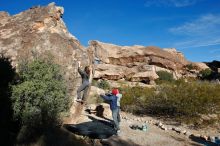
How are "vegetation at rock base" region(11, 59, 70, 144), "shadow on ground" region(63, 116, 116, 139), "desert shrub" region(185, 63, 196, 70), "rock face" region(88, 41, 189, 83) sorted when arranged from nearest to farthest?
"vegetation at rock base" region(11, 59, 70, 144) < "shadow on ground" region(63, 116, 116, 139) < "rock face" region(88, 41, 189, 83) < "desert shrub" region(185, 63, 196, 70)

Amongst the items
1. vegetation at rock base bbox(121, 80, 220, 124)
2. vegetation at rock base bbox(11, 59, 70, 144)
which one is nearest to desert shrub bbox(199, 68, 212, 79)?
vegetation at rock base bbox(121, 80, 220, 124)

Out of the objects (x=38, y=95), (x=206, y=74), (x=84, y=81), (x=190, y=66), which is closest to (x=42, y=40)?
(x=84, y=81)

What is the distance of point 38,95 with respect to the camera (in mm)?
8898

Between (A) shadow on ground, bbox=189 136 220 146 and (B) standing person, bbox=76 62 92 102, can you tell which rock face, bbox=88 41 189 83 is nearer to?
(A) shadow on ground, bbox=189 136 220 146

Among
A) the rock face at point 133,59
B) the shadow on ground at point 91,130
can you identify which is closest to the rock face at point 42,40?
the shadow on ground at point 91,130

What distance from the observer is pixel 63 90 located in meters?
9.91

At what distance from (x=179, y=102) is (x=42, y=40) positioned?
33.3ft

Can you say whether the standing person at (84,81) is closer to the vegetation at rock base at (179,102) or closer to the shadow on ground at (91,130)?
the shadow on ground at (91,130)

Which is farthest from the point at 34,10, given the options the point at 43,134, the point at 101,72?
the point at 101,72

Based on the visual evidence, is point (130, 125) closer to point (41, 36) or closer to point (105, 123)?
point (105, 123)

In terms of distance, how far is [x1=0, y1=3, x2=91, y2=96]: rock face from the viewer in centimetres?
1171

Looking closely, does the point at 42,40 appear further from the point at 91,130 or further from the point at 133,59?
the point at 133,59

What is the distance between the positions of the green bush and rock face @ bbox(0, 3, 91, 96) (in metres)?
1.40

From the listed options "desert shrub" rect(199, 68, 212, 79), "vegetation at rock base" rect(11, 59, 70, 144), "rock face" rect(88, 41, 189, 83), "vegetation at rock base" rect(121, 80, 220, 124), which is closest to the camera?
"vegetation at rock base" rect(11, 59, 70, 144)
